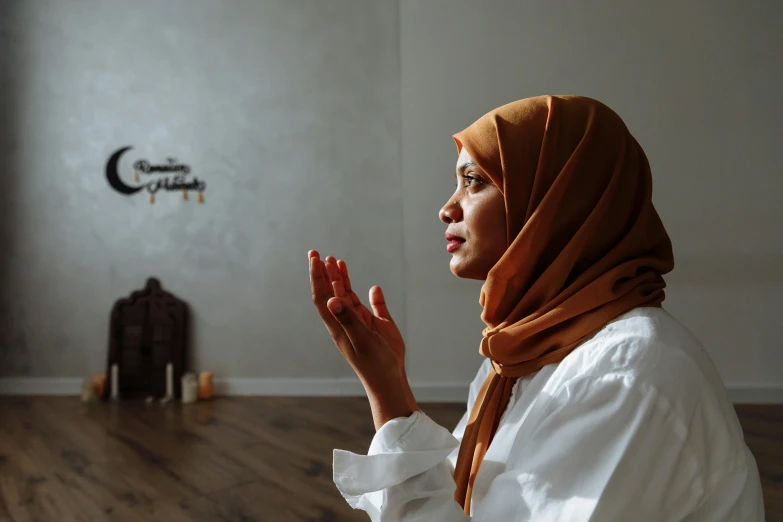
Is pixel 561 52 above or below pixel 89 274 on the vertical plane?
above

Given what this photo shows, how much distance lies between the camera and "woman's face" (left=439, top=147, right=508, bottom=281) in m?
1.06

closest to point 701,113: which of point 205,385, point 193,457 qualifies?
point 193,457

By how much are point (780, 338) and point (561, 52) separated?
82.8 inches

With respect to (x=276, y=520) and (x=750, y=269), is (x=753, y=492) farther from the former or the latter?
(x=750, y=269)

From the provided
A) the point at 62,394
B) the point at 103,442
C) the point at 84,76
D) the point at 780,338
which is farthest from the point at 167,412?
the point at 780,338

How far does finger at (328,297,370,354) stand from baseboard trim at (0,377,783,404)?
9.77 ft

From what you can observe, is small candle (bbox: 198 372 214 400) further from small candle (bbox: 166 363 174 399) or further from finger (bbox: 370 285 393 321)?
finger (bbox: 370 285 393 321)

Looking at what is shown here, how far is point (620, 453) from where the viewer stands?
708 millimetres

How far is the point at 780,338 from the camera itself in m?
3.51

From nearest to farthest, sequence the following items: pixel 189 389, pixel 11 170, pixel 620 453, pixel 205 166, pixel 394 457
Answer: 1. pixel 620 453
2. pixel 394 457
3. pixel 189 389
4. pixel 205 166
5. pixel 11 170

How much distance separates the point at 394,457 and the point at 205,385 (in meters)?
3.40

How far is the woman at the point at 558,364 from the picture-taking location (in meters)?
0.73

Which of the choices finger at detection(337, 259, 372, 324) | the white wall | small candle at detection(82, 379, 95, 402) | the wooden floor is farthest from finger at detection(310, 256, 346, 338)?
small candle at detection(82, 379, 95, 402)

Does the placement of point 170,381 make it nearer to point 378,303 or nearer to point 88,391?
point 88,391
